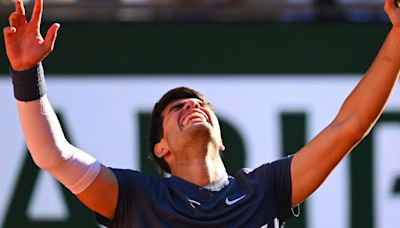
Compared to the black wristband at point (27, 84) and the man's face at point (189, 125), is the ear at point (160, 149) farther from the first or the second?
the black wristband at point (27, 84)

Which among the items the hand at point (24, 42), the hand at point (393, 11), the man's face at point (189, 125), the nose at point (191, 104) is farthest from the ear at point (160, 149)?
the hand at point (393, 11)

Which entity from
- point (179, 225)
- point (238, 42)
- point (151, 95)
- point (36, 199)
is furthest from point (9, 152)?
point (179, 225)

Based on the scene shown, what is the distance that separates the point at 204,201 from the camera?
346 centimetres

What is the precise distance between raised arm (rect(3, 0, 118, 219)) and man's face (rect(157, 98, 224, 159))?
353 mm

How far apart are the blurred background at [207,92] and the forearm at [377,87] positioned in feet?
6.07

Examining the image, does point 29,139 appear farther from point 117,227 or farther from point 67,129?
point 67,129

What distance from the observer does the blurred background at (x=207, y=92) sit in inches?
209

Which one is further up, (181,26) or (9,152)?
(181,26)

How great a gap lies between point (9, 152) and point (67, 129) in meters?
0.28

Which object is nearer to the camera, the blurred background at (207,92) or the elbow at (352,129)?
the elbow at (352,129)

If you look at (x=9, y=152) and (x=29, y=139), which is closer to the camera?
(x=29, y=139)

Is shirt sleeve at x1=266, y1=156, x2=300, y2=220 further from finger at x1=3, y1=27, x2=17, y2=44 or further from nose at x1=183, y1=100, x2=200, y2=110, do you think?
finger at x1=3, y1=27, x2=17, y2=44

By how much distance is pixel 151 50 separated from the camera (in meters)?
5.36

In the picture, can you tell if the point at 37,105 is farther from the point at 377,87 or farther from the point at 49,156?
the point at 377,87
